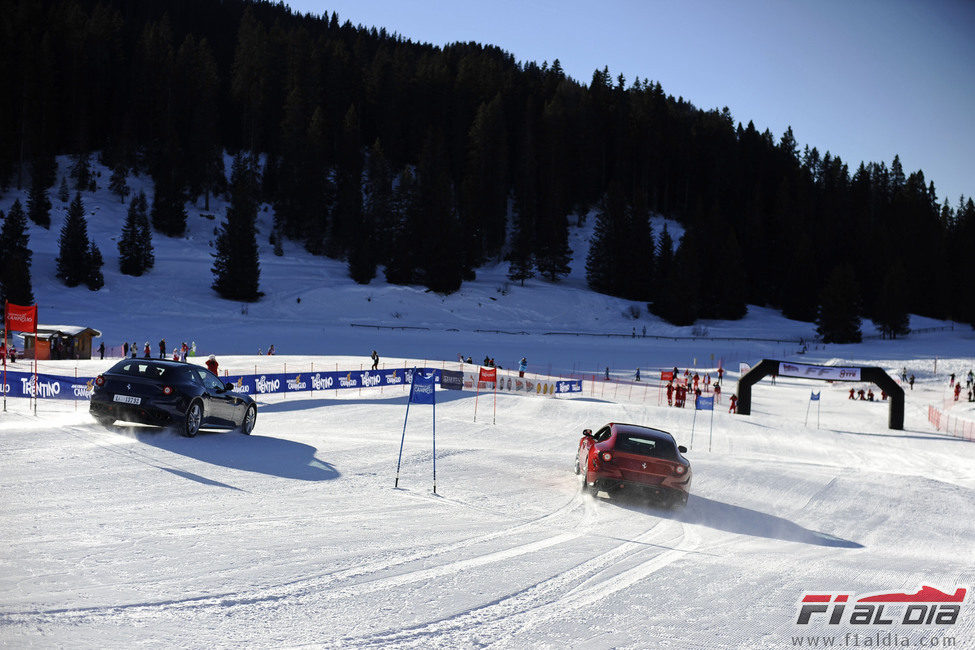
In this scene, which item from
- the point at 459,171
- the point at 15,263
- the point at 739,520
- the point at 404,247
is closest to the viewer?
the point at 739,520

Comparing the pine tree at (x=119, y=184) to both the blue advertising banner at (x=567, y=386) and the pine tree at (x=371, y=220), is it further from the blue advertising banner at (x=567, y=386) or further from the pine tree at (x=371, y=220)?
the blue advertising banner at (x=567, y=386)

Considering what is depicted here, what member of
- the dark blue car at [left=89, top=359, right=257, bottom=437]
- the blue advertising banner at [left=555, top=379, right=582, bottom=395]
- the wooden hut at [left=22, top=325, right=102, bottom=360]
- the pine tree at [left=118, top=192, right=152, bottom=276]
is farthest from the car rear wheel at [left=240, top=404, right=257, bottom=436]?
the pine tree at [left=118, top=192, right=152, bottom=276]

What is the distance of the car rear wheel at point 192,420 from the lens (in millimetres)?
13227

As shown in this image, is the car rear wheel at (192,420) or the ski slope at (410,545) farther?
the car rear wheel at (192,420)

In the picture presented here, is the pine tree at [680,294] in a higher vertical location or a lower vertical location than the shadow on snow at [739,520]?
higher

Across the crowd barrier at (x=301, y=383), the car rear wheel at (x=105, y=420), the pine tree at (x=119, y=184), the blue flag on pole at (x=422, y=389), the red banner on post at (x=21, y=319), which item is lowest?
the crowd barrier at (x=301, y=383)

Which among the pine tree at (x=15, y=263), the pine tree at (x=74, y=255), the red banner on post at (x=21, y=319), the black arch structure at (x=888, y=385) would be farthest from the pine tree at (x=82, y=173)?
the black arch structure at (x=888, y=385)

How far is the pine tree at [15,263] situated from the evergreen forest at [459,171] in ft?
14.2

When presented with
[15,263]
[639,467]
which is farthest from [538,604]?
[15,263]

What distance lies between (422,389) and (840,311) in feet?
261

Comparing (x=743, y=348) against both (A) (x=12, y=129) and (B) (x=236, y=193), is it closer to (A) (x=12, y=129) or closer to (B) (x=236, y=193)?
(B) (x=236, y=193)

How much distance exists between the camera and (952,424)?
35.8 m

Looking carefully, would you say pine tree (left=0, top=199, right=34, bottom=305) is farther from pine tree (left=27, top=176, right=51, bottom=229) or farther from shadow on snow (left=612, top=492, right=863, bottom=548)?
shadow on snow (left=612, top=492, right=863, bottom=548)

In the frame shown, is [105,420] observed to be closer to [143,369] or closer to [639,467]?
[143,369]
